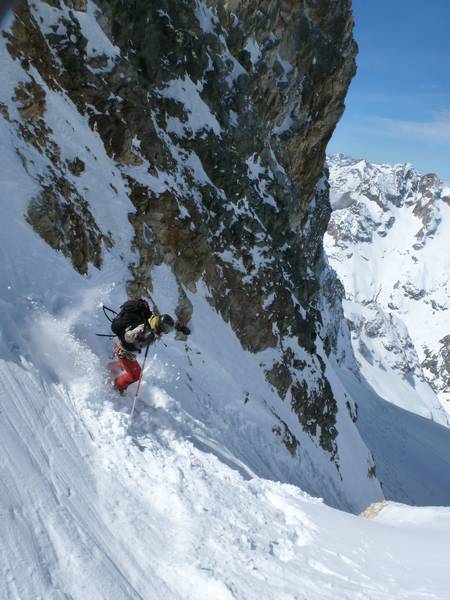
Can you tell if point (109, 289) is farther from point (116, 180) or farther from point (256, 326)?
point (256, 326)

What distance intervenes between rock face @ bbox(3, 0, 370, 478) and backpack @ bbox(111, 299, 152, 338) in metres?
4.14

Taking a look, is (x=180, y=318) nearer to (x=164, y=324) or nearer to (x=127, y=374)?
(x=127, y=374)

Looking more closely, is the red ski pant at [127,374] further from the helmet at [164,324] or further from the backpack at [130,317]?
the helmet at [164,324]

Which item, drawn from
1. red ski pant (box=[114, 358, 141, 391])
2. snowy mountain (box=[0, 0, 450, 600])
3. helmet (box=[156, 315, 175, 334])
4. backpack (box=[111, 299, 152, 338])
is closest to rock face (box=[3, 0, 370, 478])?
snowy mountain (box=[0, 0, 450, 600])

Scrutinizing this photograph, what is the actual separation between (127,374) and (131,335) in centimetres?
72

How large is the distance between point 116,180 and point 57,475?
13577 millimetres

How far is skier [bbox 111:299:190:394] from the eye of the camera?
907 centimetres

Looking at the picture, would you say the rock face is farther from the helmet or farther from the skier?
the helmet

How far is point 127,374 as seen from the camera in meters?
9.20

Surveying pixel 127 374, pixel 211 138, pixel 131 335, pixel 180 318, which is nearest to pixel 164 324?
pixel 131 335

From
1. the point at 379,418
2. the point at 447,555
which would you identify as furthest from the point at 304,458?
the point at 379,418

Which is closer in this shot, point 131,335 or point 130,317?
point 131,335

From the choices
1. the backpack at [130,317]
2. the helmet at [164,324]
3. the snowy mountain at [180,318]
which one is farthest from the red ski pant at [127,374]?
the helmet at [164,324]

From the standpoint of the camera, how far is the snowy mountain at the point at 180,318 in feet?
21.4
